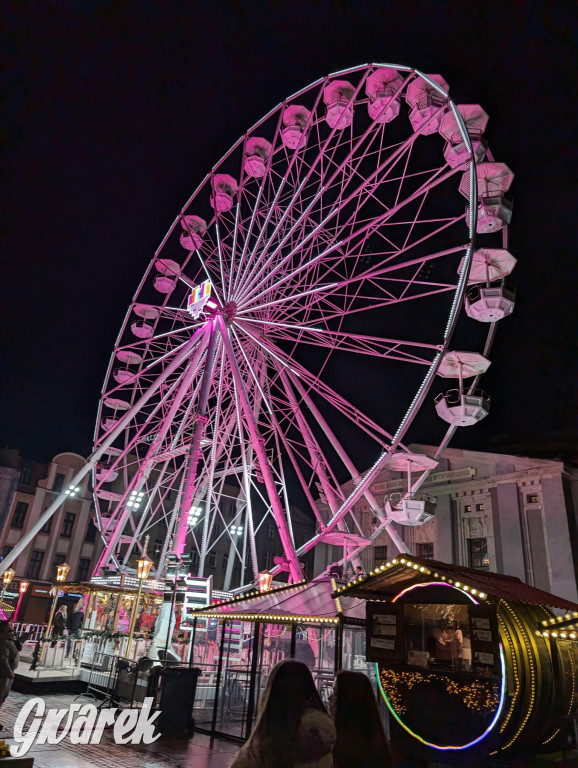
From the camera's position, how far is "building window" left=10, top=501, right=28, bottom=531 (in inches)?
1550

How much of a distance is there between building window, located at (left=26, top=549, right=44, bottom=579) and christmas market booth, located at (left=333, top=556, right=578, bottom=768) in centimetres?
3702

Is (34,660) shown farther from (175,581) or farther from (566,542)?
(566,542)

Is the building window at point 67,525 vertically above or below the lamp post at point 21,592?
above

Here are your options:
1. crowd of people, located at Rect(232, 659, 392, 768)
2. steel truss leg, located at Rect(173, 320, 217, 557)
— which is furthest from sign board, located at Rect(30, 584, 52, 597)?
crowd of people, located at Rect(232, 659, 392, 768)

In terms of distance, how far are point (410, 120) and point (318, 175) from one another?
462 centimetres

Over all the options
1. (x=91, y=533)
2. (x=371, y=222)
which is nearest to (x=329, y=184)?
(x=371, y=222)

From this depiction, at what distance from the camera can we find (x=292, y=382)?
68.8 feet

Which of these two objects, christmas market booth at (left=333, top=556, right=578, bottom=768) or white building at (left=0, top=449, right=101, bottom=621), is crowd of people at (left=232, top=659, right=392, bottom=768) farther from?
white building at (left=0, top=449, right=101, bottom=621)

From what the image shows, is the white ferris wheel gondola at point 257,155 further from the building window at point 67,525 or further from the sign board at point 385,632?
the building window at point 67,525

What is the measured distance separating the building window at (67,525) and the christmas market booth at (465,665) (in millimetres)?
37694

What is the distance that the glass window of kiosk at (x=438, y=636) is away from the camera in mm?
8727

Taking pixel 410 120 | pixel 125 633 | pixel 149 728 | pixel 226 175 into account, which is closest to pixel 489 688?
pixel 149 728

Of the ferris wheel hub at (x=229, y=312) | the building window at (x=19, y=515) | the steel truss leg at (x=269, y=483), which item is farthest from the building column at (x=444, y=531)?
the building window at (x=19, y=515)

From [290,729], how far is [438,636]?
20.2ft
